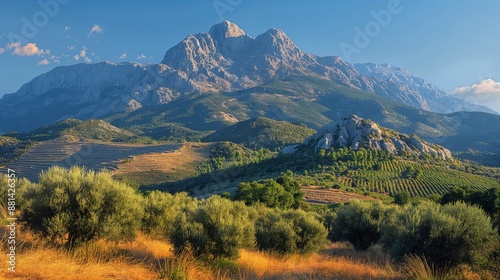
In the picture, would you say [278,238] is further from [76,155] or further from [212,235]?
[76,155]

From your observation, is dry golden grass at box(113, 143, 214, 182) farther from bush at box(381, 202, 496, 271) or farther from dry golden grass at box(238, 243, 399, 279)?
bush at box(381, 202, 496, 271)

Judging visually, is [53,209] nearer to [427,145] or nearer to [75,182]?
[75,182]

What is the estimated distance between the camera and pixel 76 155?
541 feet

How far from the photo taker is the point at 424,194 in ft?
278

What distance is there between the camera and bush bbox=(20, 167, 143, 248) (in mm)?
10219

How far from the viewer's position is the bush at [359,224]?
20.3 meters

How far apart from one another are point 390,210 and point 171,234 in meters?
16.4

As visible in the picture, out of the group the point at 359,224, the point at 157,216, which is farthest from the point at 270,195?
the point at 157,216

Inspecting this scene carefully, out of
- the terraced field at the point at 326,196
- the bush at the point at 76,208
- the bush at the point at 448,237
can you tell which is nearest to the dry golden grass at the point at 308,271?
the bush at the point at 448,237

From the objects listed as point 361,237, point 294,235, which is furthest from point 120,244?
point 361,237

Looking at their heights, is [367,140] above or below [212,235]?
above

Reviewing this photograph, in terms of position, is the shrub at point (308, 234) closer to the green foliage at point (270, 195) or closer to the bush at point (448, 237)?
the bush at point (448, 237)

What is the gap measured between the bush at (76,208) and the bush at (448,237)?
1020 cm

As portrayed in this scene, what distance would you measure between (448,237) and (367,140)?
12849 cm
